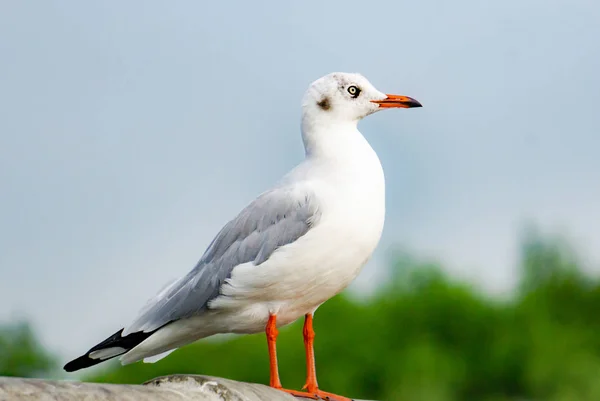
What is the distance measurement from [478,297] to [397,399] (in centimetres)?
453

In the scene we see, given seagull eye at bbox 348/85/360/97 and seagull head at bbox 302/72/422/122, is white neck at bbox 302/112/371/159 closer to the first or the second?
seagull head at bbox 302/72/422/122

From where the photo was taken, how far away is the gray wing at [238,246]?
5363mm

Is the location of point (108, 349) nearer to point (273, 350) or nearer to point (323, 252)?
point (273, 350)

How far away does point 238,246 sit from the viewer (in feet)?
18.1

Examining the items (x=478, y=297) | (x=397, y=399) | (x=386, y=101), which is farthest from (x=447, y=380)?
(x=386, y=101)

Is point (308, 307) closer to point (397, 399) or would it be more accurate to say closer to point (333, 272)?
point (333, 272)

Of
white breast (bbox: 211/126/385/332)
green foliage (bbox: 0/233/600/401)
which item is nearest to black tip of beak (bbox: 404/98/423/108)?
white breast (bbox: 211/126/385/332)

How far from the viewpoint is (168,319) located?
5.57 meters

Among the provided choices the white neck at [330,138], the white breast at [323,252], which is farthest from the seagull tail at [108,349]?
the white neck at [330,138]

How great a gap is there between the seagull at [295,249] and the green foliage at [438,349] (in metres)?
13.0

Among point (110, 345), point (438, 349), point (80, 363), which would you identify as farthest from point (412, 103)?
point (438, 349)

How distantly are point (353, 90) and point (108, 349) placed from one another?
193 cm

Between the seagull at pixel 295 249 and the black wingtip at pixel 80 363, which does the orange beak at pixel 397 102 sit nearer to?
the seagull at pixel 295 249

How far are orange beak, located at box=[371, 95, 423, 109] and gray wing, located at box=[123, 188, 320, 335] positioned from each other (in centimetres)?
74
